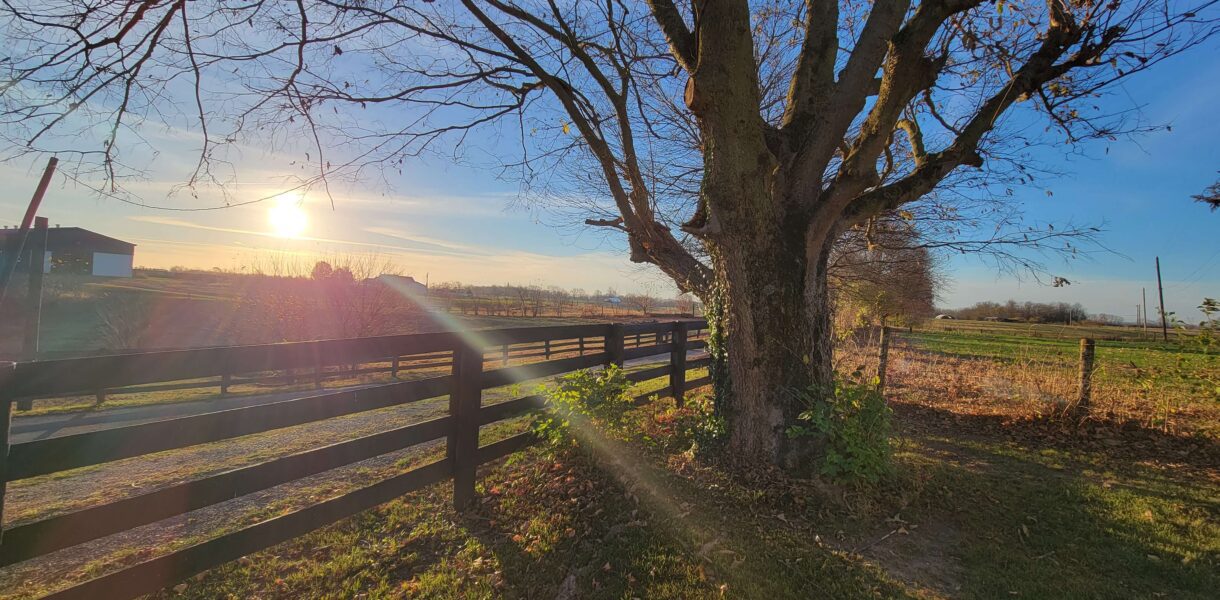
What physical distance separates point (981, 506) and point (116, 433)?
229 inches

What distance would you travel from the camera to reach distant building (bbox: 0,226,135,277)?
33.6m

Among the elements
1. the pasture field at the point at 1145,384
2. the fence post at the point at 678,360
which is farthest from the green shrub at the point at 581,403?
the pasture field at the point at 1145,384

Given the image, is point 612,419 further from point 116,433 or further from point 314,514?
point 116,433

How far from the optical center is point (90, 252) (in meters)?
38.8

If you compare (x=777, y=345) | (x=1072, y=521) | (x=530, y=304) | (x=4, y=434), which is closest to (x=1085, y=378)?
(x=1072, y=521)

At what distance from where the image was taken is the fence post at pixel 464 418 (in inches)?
152

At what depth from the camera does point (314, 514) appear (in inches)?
117

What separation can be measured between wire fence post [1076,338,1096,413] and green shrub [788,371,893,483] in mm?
4912

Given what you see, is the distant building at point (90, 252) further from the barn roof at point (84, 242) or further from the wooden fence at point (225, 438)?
the wooden fence at point (225, 438)

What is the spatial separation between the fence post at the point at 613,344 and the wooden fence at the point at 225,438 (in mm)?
1507

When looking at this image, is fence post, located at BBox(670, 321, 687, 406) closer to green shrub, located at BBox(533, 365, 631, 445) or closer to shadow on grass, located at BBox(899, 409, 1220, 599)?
green shrub, located at BBox(533, 365, 631, 445)

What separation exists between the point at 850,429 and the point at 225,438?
165 inches

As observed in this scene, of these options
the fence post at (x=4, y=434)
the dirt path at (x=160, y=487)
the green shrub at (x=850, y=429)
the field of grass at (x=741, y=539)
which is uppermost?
the fence post at (x=4, y=434)

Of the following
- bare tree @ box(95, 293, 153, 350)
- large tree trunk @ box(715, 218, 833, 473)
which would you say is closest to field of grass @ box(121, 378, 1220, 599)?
large tree trunk @ box(715, 218, 833, 473)
